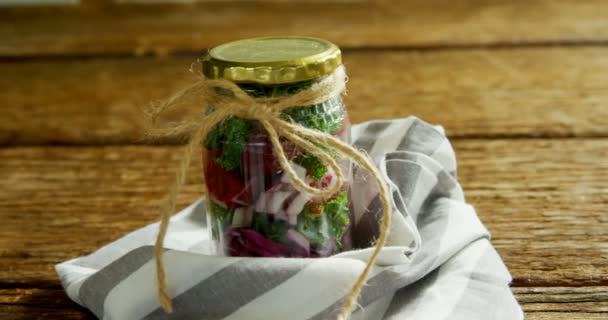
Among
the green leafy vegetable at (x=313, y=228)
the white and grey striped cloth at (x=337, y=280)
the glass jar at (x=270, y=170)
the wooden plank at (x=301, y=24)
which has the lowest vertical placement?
the wooden plank at (x=301, y=24)

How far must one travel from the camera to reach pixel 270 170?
0.45 meters

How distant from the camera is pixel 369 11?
144cm

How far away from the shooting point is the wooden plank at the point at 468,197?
21.6 inches

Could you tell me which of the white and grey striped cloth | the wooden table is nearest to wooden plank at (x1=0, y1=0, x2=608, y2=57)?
the wooden table

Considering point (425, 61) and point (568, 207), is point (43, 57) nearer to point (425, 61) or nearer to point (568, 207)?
point (425, 61)

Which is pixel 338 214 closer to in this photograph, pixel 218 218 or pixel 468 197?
pixel 218 218

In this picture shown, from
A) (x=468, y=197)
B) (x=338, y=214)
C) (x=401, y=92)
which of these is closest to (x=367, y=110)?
(x=401, y=92)

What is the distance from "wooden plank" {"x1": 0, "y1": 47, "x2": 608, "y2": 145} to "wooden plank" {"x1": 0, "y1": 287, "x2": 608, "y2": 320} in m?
0.32

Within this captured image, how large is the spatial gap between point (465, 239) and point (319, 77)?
14 centimetres

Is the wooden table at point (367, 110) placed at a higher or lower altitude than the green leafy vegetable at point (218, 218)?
lower

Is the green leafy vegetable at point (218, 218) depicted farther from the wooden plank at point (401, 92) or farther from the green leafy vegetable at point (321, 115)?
the wooden plank at point (401, 92)

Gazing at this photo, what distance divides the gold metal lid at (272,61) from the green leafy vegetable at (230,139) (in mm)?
28

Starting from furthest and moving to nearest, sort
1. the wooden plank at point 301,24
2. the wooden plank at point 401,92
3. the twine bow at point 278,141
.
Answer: the wooden plank at point 301,24 < the wooden plank at point 401,92 < the twine bow at point 278,141

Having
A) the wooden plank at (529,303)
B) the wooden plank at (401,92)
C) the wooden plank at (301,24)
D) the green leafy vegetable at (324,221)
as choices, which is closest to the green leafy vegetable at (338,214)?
the green leafy vegetable at (324,221)
